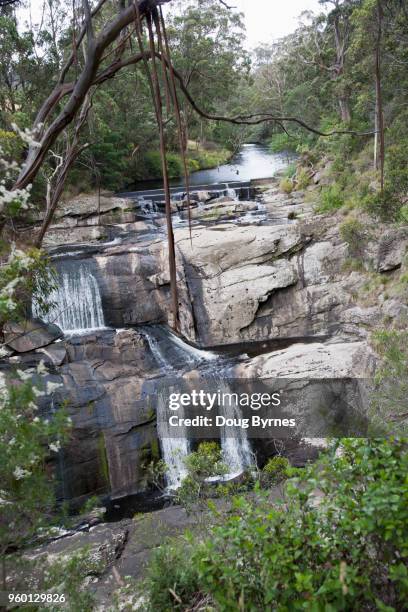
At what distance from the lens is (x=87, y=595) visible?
391 cm

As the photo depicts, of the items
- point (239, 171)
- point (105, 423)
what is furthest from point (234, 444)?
point (239, 171)

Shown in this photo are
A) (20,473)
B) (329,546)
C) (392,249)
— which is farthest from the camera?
(392,249)

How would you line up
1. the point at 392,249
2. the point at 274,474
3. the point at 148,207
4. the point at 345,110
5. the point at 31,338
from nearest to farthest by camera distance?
the point at 274,474 → the point at 31,338 → the point at 392,249 → the point at 345,110 → the point at 148,207

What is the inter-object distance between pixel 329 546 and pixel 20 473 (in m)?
1.97

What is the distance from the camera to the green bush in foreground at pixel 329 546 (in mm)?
2461

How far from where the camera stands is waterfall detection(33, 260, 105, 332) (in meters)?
13.0

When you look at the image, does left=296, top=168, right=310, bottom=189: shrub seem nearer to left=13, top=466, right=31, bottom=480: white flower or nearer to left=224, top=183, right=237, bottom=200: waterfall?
left=224, top=183, right=237, bottom=200: waterfall

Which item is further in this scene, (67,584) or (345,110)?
(345,110)

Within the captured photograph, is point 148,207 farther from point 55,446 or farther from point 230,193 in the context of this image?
point 55,446

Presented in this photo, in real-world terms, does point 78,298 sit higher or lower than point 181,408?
higher

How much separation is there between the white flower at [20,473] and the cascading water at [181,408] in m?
5.63

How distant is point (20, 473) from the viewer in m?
3.34

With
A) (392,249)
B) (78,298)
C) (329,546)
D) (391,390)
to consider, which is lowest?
(391,390)

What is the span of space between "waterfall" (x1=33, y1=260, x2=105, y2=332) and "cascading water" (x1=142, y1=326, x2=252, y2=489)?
4.56 ft
